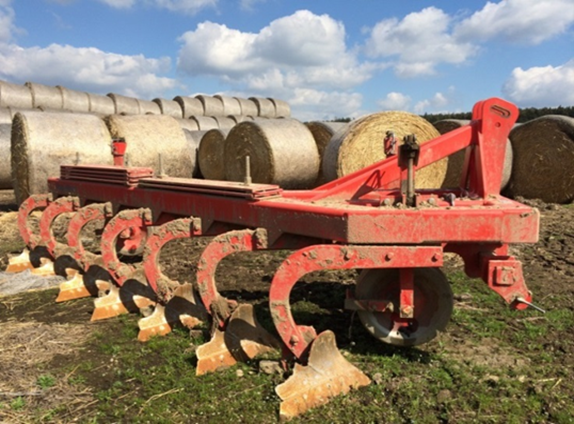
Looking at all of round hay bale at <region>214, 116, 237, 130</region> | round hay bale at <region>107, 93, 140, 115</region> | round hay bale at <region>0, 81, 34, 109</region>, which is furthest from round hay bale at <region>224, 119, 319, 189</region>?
round hay bale at <region>107, 93, 140, 115</region>

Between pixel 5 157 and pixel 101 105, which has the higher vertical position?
pixel 101 105

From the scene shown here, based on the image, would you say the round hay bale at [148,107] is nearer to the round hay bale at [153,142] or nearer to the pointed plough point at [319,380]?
the round hay bale at [153,142]

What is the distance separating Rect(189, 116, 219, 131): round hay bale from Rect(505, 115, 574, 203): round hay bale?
1107cm

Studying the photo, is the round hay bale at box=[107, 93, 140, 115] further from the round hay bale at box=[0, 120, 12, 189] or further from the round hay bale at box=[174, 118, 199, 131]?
the round hay bale at box=[0, 120, 12, 189]

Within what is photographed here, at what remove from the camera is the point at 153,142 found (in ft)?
30.3

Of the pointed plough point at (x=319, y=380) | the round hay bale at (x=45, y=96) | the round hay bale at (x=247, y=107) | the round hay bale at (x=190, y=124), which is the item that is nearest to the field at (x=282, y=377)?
the pointed plough point at (x=319, y=380)

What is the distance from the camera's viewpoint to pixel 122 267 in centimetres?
482

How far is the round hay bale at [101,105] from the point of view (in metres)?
18.0

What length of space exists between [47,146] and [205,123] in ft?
36.9

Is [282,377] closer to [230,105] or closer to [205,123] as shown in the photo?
[205,123]

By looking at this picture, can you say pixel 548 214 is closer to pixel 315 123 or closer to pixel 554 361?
pixel 315 123

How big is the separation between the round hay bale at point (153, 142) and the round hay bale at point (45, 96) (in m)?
7.97

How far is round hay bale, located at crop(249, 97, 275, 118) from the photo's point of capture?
77.5 feet

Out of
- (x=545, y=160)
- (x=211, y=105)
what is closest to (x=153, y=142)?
(x=545, y=160)
